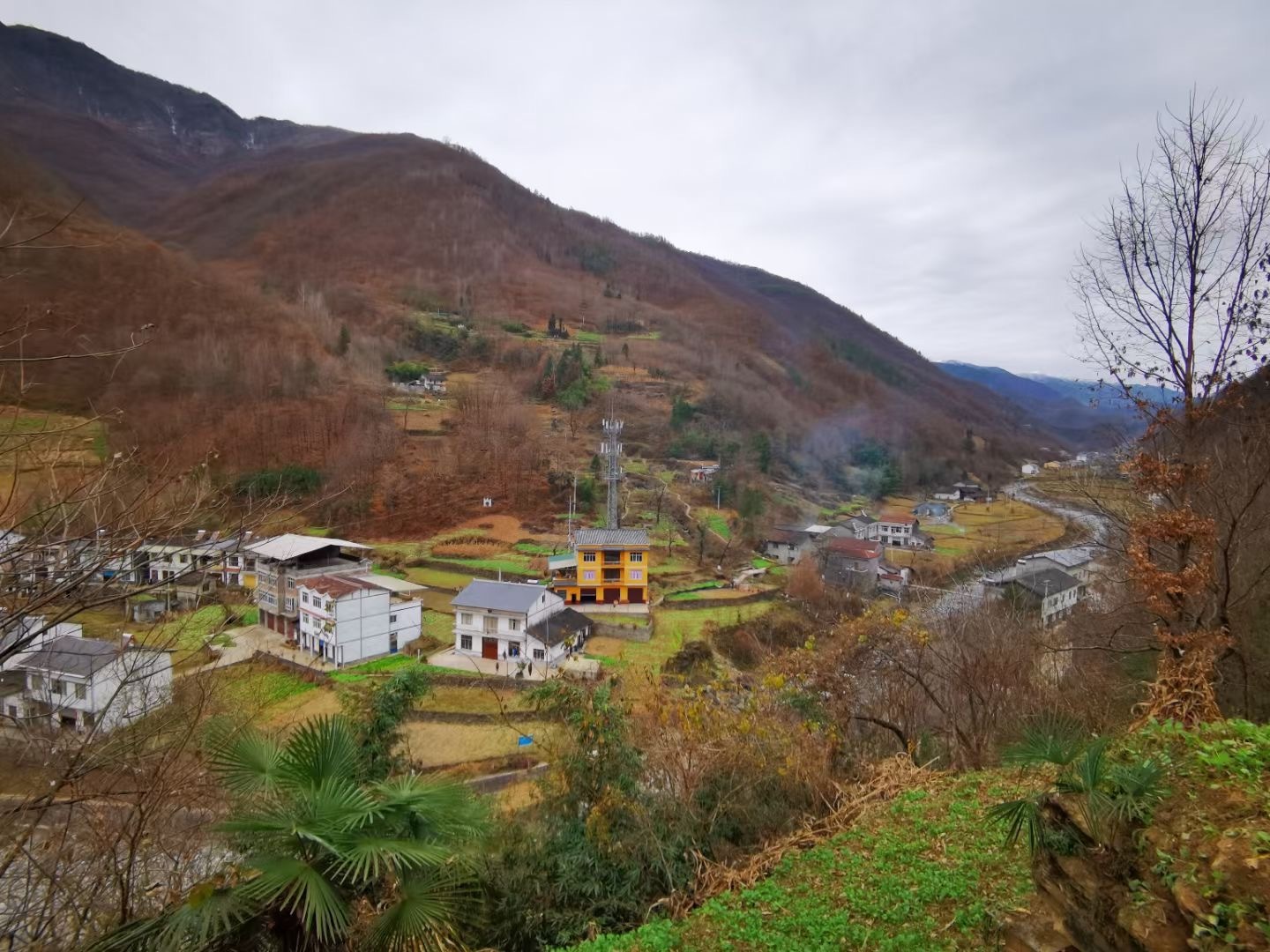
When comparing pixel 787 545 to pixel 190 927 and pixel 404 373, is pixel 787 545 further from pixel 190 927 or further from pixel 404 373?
pixel 404 373

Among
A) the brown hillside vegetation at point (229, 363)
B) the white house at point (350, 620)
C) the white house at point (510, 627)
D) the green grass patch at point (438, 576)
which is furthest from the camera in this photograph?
the brown hillside vegetation at point (229, 363)

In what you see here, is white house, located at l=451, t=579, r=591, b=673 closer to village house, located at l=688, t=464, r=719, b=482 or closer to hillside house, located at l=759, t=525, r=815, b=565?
hillside house, located at l=759, t=525, r=815, b=565

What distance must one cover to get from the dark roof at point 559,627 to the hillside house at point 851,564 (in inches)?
399

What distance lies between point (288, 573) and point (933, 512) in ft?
123

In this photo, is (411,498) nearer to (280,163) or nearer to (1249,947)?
(1249,947)

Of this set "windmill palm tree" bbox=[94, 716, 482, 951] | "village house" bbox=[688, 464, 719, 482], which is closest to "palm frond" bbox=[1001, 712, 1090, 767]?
"windmill palm tree" bbox=[94, 716, 482, 951]

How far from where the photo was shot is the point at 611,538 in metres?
21.1

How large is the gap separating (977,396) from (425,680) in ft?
370

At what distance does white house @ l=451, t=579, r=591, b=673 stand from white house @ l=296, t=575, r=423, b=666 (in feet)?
5.52

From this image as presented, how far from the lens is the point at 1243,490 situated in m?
5.66

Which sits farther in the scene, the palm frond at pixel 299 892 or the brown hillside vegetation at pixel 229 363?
the brown hillside vegetation at pixel 229 363

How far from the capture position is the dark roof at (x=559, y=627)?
16734 mm

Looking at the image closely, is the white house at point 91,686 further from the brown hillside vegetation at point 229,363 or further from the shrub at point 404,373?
the shrub at point 404,373

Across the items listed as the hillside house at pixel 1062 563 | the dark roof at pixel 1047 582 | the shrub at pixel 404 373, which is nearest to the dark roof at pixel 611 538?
the dark roof at pixel 1047 582
